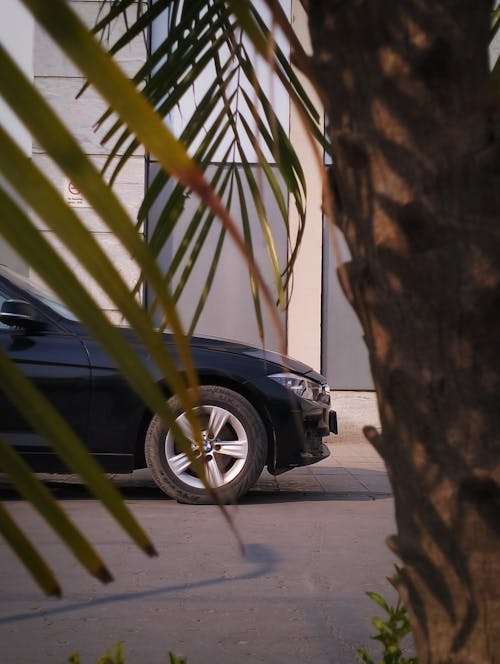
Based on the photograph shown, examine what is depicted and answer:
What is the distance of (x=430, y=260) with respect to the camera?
1.00m

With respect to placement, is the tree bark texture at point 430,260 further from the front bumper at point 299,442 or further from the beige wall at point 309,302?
the beige wall at point 309,302

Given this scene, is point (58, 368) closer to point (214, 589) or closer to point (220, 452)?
point (220, 452)

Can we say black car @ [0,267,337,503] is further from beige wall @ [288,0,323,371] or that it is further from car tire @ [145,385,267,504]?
beige wall @ [288,0,323,371]

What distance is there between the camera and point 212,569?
4590mm

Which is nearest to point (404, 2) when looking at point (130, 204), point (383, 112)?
point (383, 112)

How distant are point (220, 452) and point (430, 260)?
560 centimetres

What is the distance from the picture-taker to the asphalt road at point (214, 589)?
11.0 ft

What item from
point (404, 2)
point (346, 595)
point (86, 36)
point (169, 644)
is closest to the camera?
point (86, 36)

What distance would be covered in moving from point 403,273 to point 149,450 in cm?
561

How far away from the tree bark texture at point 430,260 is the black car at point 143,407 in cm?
531

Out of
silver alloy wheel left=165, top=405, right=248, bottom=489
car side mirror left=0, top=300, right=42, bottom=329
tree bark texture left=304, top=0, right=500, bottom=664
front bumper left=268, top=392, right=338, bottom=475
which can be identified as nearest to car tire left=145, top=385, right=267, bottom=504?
silver alloy wheel left=165, top=405, right=248, bottom=489

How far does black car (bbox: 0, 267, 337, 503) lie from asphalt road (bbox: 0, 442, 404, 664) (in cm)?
28

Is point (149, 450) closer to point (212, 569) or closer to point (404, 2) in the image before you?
point (212, 569)

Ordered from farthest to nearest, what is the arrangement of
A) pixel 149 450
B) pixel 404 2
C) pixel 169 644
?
1. pixel 149 450
2. pixel 169 644
3. pixel 404 2
